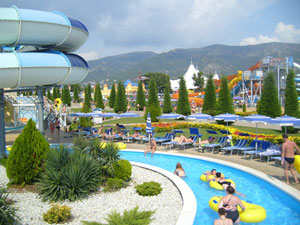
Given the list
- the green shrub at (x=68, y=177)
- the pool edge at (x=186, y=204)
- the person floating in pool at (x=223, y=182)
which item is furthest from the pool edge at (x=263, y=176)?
the green shrub at (x=68, y=177)

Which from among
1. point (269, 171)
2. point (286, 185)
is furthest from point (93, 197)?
point (269, 171)

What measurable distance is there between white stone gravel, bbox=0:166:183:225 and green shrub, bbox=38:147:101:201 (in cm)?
27

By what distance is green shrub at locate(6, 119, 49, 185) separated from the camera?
9.12 m

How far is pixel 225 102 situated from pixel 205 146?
14581mm

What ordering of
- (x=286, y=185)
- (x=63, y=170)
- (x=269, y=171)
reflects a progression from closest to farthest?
(x=63, y=170) → (x=286, y=185) → (x=269, y=171)

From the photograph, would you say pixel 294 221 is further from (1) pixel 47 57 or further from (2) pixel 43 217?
(1) pixel 47 57

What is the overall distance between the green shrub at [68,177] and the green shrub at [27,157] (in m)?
0.37

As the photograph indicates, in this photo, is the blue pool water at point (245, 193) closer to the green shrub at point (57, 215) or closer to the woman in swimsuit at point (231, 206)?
the woman in swimsuit at point (231, 206)

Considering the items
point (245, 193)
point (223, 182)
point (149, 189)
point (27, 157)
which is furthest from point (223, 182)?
point (27, 157)

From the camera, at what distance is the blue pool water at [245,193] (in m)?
7.62

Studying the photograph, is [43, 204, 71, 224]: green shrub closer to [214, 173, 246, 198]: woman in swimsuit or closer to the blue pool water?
the blue pool water

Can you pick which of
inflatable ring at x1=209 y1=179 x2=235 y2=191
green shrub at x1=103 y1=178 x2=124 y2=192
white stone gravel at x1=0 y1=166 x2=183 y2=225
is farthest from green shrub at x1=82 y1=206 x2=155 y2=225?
inflatable ring at x1=209 y1=179 x2=235 y2=191

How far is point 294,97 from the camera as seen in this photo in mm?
24844

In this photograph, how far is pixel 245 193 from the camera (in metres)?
9.85
